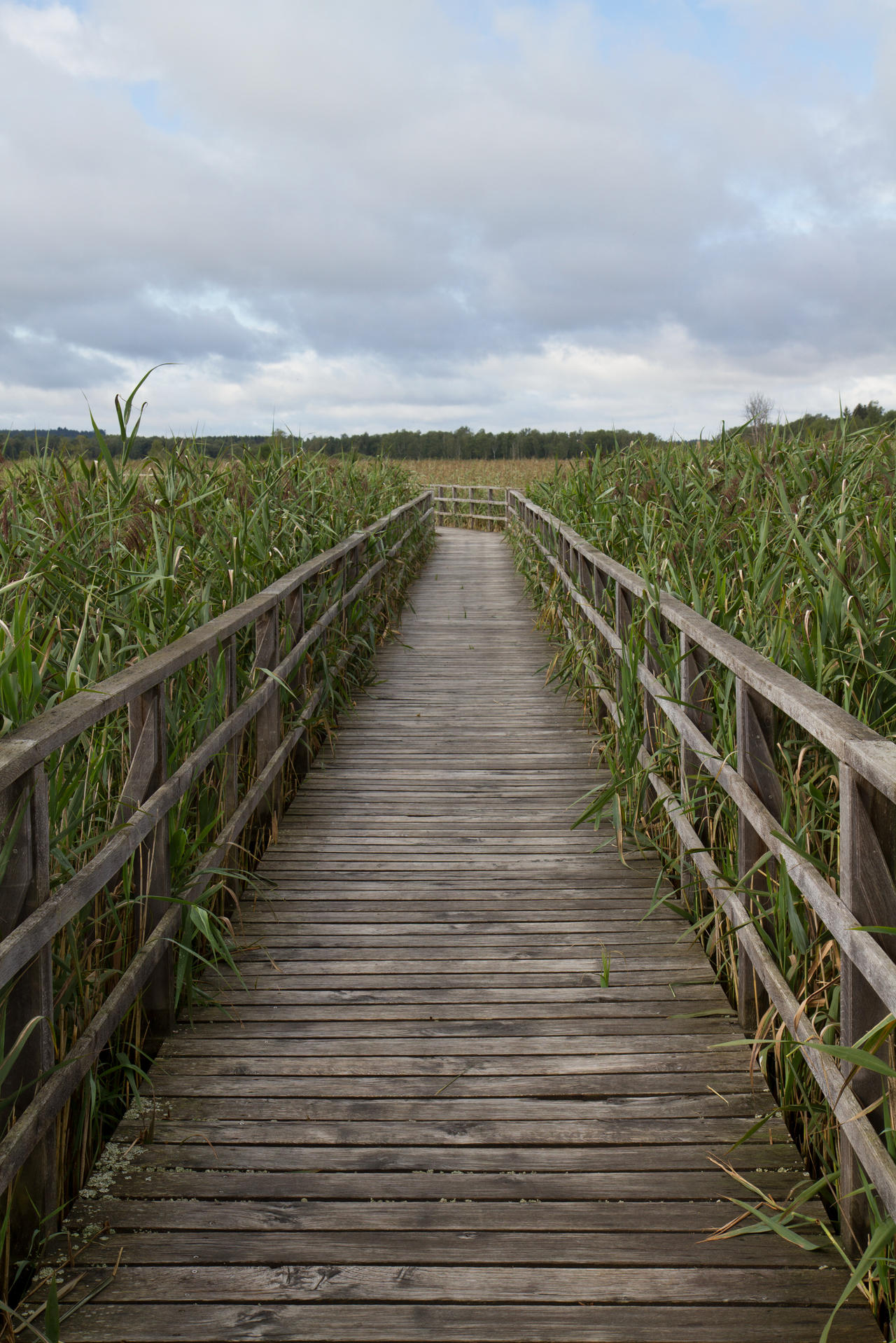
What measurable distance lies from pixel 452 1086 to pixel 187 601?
2043mm

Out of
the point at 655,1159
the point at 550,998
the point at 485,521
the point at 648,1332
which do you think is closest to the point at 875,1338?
the point at 648,1332

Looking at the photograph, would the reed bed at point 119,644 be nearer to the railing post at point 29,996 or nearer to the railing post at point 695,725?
the railing post at point 29,996

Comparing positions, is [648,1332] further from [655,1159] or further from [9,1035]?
[9,1035]

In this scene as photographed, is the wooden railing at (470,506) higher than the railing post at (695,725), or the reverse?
the wooden railing at (470,506)

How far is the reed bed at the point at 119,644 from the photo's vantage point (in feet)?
7.57

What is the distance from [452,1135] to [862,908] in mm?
1101

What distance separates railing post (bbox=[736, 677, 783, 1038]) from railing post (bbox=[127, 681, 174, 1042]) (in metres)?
1.50

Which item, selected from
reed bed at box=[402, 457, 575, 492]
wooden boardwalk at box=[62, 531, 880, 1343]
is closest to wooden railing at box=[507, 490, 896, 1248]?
wooden boardwalk at box=[62, 531, 880, 1343]

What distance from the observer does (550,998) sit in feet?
10.1

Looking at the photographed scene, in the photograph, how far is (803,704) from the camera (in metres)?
2.21

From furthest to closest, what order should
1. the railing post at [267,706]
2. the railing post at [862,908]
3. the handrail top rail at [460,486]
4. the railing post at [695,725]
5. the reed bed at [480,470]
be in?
the reed bed at [480,470], the handrail top rail at [460,486], the railing post at [267,706], the railing post at [695,725], the railing post at [862,908]

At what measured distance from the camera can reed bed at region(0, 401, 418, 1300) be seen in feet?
7.57

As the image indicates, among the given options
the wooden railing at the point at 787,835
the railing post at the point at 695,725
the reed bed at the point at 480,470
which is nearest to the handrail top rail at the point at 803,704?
the wooden railing at the point at 787,835

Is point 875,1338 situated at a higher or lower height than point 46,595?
lower
